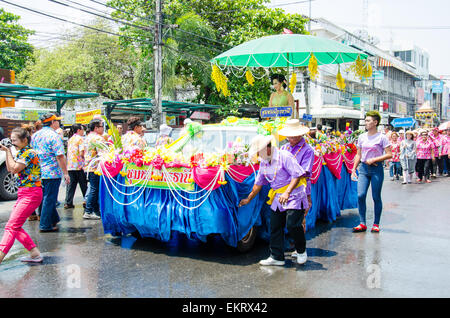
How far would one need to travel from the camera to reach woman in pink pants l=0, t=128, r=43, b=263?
17.1ft

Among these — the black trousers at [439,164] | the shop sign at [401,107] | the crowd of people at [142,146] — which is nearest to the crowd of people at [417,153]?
the black trousers at [439,164]

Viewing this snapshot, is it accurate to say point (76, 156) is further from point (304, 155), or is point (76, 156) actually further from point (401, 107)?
point (401, 107)

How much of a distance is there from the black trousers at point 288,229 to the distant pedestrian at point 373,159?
240cm

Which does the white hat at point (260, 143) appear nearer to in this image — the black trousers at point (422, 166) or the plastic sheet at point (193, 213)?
the plastic sheet at point (193, 213)

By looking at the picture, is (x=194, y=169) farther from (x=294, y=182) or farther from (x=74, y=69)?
(x=74, y=69)

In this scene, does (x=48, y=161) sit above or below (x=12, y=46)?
below

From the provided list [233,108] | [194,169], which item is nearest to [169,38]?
[233,108]

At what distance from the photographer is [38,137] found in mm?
7008

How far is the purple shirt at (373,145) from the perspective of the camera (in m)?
6.90

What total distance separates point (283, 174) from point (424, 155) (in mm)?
12608

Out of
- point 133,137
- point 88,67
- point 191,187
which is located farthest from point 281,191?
point 88,67

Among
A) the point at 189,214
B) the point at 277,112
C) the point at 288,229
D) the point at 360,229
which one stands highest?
the point at 277,112

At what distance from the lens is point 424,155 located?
1558 cm
